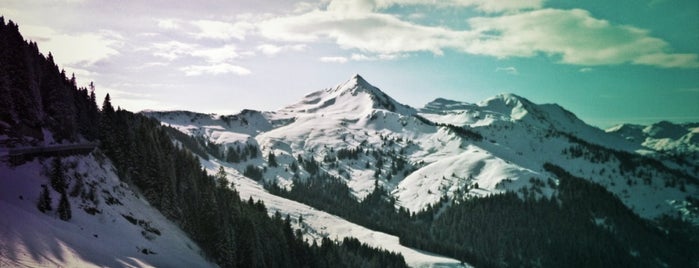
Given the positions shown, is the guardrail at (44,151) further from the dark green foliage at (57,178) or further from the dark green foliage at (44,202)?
the dark green foliage at (44,202)

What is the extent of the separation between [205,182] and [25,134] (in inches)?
1650

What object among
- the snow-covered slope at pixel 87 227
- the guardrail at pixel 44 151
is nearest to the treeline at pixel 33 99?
the guardrail at pixel 44 151

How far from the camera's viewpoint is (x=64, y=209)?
41594 millimetres

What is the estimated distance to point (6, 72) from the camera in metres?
57.5

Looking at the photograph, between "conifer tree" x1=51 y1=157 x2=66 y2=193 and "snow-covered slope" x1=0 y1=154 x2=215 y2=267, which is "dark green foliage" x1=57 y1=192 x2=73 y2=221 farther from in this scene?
"conifer tree" x1=51 y1=157 x2=66 y2=193

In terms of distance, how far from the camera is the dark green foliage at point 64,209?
41188 mm

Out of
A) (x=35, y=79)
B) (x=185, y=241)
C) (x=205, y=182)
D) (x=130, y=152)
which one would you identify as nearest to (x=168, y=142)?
(x=205, y=182)

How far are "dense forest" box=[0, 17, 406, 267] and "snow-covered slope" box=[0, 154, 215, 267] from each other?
6341 millimetres

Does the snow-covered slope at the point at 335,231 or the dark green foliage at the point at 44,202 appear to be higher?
the dark green foliage at the point at 44,202

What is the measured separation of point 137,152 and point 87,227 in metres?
34.3

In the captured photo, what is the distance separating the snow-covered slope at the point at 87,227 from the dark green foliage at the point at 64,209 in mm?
599

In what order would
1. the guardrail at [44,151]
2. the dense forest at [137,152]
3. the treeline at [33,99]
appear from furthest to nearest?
1. the dense forest at [137,152]
2. the treeline at [33,99]
3. the guardrail at [44,151]

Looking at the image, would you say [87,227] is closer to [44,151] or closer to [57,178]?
[57,178]

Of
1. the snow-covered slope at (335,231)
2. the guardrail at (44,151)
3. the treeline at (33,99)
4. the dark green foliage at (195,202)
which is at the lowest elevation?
the snow-covered slope at (335,231)
